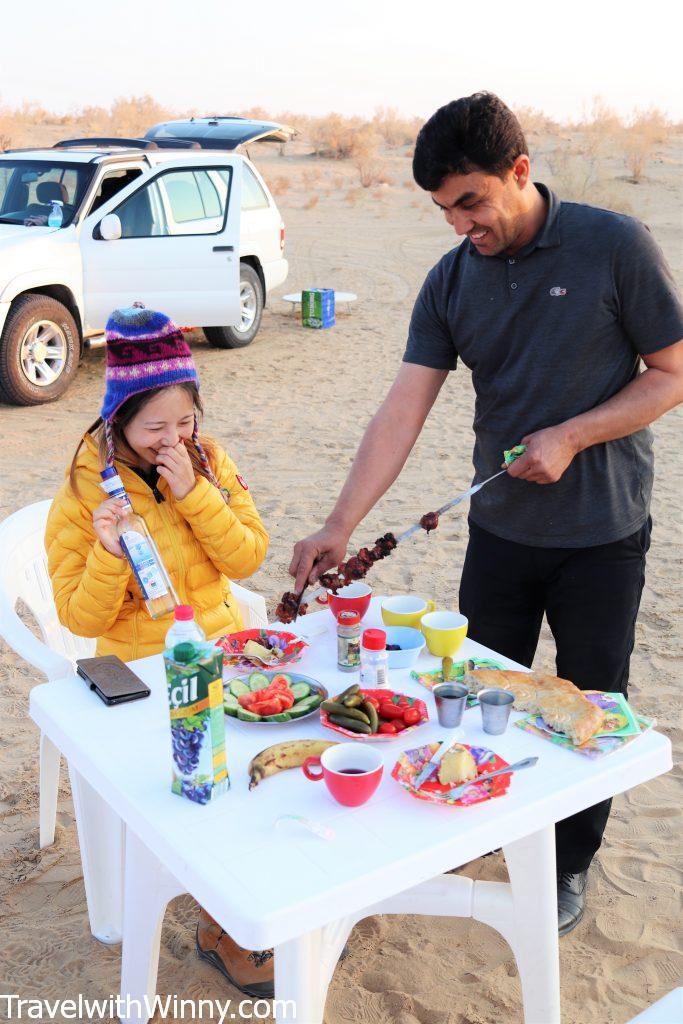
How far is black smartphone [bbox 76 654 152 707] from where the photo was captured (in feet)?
8.23

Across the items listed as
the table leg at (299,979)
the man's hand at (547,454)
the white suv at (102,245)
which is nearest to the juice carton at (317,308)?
the white suv at (102,245)

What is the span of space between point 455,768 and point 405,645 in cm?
69

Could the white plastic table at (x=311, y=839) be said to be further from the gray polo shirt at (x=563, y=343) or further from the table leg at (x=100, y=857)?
the gray polo shirt at (x=563, y=343)

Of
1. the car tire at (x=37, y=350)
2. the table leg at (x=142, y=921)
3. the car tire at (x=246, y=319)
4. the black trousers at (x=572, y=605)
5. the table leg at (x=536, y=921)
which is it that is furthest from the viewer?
the car tire at (x=246, y=319)

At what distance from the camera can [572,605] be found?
3.12 meters

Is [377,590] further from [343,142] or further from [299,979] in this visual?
[343,142]

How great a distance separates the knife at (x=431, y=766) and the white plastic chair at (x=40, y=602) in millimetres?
1623

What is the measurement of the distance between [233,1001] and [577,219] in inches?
101

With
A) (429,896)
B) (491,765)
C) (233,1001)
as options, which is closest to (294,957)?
(491,765)

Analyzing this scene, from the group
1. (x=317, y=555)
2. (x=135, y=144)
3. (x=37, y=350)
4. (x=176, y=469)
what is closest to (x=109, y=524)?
(x=176, y=469)

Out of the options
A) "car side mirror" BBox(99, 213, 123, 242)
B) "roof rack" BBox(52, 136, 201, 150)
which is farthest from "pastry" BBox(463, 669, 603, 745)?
"roof rack" BBox(52, 136, 201, 150)

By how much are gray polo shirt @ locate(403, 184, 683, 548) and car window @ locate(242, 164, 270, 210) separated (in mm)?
8749

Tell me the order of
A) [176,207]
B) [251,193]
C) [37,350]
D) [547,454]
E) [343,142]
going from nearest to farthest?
[547,454]
[37,350]
[176,207]
[251,193]
[343,142]

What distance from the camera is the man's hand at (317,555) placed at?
3.01 m
